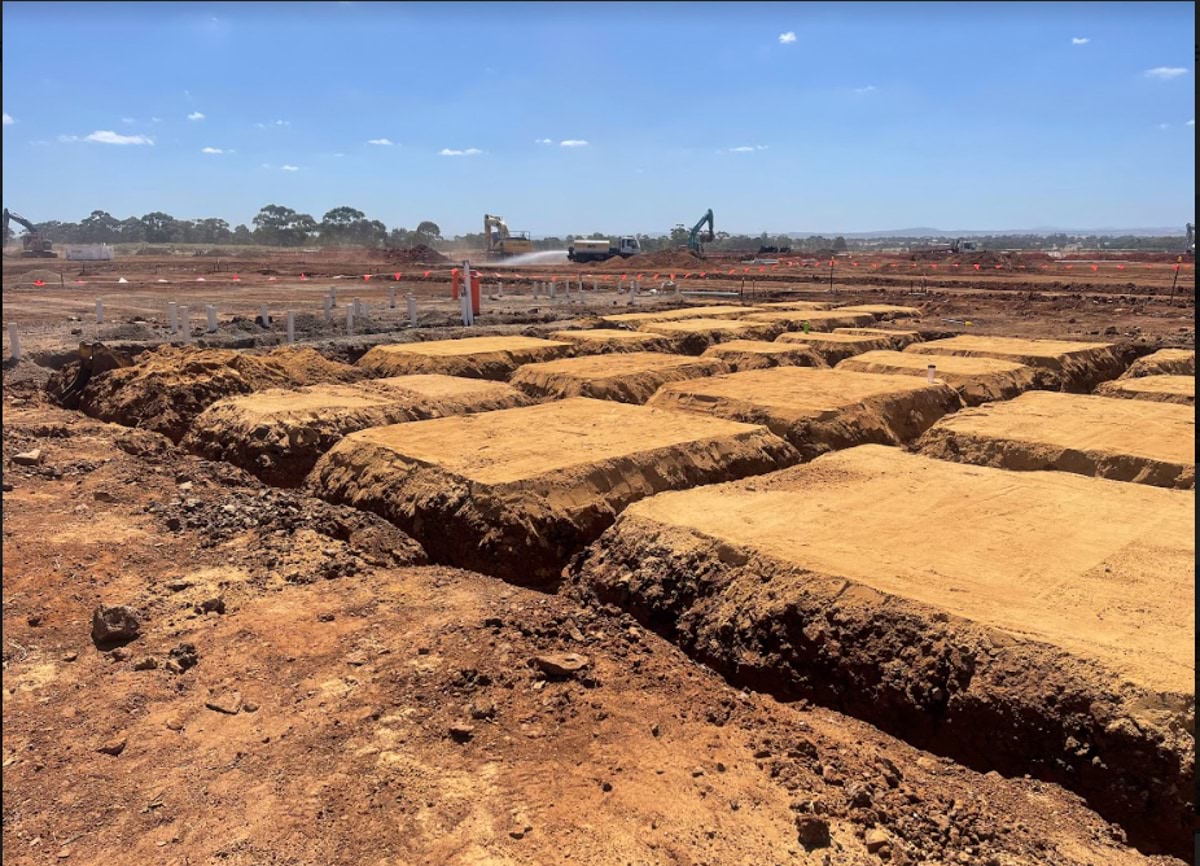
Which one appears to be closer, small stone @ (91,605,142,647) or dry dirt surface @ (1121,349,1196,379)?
small stone @ (91,605,142,647)

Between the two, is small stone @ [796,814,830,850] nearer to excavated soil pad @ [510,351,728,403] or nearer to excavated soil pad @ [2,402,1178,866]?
excavated soil pad @ [2,402,1178,866]

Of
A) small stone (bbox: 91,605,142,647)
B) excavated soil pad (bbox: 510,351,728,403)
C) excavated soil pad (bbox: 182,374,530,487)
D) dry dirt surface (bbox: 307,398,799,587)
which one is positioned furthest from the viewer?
excavated soil pad (bbox: 510,351,728,403)

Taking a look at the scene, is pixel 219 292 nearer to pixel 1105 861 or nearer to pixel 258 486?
pixel 258 486

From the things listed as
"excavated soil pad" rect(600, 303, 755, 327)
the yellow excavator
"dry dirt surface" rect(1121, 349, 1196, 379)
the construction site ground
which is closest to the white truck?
the yellow excavator

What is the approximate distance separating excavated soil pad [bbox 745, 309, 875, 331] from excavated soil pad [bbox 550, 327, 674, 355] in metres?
4.03

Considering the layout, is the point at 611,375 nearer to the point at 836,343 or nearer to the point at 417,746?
the point at 836,343

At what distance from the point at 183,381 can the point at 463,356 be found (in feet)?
15.1

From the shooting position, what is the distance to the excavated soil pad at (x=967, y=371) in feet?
45.5

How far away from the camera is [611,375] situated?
1434cm

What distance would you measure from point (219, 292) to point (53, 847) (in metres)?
33.0

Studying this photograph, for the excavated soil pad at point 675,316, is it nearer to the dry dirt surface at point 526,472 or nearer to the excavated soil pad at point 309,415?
the excavated soil pad at point 309,415

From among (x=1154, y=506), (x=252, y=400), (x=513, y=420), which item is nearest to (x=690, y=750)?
(x=1154, y=506)

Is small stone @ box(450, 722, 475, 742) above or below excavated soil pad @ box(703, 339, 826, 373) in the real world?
below

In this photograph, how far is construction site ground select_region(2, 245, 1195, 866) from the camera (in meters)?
4.36
